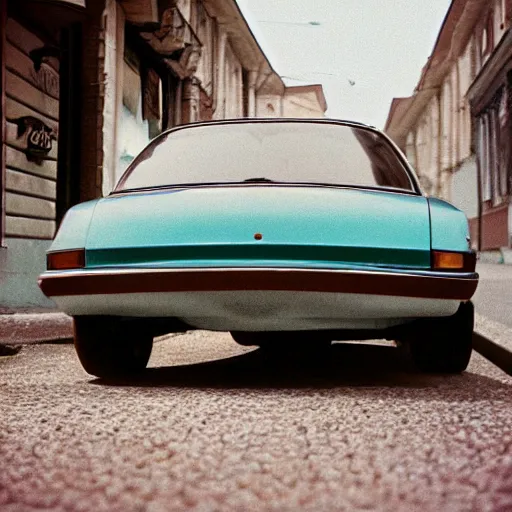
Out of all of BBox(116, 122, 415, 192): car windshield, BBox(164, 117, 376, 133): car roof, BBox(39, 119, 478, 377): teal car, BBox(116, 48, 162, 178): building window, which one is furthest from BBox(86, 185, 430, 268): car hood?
BBox(116, 48, 162, 178): building window

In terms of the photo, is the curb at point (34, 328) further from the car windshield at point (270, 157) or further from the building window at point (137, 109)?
the building window at point (137, 109)

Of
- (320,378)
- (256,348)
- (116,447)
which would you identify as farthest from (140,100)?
(116,447)

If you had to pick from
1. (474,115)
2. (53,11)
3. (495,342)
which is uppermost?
(474,115)

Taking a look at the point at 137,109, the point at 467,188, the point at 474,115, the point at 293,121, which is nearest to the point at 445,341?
the point at 293,121

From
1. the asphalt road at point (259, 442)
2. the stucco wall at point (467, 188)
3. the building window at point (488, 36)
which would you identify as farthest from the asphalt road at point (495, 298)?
the stucco wall at point (467, 188)

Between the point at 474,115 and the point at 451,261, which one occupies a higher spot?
the point at 474,115

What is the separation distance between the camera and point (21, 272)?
9789mm

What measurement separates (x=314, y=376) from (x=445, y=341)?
687 mm

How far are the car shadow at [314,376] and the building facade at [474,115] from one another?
13582 mm

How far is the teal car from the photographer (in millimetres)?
3654

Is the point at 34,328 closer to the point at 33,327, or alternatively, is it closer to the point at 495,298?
the point at 33,327

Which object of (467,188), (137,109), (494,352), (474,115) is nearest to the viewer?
(494,352)

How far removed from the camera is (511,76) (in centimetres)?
1792

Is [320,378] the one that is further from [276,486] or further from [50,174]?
[50,174]
